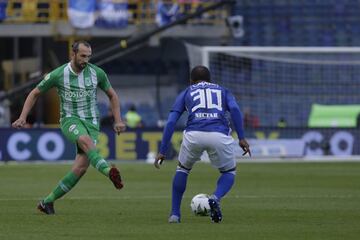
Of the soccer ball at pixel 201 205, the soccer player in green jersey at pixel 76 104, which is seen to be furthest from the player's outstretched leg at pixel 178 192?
the soccer player in green jersey at pixel 76 104

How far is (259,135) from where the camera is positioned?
108ft

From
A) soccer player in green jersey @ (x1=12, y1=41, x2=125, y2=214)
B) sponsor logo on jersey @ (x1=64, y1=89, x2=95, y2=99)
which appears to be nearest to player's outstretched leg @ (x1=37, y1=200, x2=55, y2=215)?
soccer player in green jersey @ (x1=12, y1=41, x2=125, y2=214)

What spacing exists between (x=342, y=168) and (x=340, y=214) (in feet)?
44.6

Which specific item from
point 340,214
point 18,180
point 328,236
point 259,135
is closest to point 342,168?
point 259,135

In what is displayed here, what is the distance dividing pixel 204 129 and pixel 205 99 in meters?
0.34

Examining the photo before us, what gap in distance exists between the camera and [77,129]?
537 inches

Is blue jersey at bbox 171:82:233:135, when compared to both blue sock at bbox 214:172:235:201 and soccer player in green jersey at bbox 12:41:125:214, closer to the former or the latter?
blue sock at bbox 214:172:235:201

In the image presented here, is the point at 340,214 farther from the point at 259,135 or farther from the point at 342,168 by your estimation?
the point at 259,135

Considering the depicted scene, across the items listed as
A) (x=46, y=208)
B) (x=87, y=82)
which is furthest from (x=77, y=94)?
(x=46, y=208)

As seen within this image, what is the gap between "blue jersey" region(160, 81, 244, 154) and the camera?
12.9 metres

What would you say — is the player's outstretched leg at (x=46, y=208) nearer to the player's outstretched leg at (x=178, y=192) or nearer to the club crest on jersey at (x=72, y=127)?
the club crest on jersey at (x=72, y=127)

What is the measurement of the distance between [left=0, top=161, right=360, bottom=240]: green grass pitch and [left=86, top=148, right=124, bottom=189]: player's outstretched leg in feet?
1.50

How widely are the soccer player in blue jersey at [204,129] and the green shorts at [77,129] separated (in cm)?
125

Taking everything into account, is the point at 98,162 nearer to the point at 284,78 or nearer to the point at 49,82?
the point at 49,82
